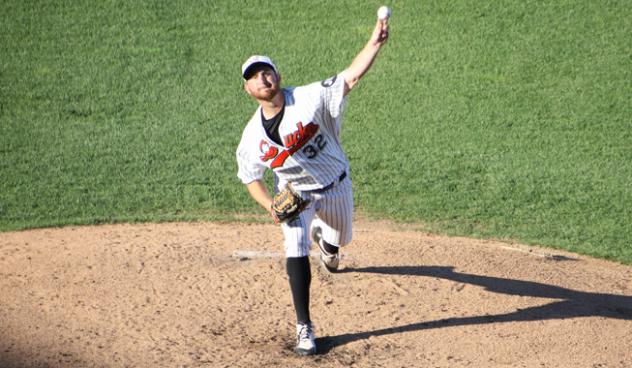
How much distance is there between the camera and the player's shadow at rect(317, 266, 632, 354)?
5668mm

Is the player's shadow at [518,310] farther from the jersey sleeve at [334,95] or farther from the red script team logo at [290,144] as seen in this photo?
the jersey sleeve at [334,95]

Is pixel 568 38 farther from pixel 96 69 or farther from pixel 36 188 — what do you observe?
pixel 36 188

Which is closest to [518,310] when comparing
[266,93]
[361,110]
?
[266,93]

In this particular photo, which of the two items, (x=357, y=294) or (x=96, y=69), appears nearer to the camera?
(x=357, y=294)

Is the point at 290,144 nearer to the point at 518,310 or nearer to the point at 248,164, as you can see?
the point at 248,164

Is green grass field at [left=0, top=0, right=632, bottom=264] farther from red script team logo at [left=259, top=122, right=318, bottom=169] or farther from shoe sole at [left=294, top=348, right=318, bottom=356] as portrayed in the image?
shoe sole at [left=294, top=348, right=318, bottom=356]

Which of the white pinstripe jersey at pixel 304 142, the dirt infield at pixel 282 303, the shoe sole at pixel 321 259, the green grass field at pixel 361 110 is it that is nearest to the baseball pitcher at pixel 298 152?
the white pinstripe jersey at pixel 304 142

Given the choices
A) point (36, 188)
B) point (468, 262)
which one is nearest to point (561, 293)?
point (468, 262)

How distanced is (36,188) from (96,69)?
253 cm

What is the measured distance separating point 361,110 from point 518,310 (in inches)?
173

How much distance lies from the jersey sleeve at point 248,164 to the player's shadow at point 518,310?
3.75 ft

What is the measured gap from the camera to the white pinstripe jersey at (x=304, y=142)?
5.35 meters

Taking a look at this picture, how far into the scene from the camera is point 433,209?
26.7 ft

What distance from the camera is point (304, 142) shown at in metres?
5.44
